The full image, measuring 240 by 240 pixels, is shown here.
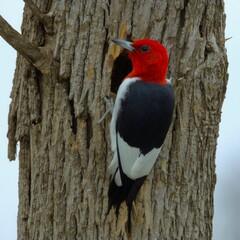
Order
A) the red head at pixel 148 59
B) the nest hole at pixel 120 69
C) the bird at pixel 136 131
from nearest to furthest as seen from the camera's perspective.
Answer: the bird at pixel 136 131 < the red head at pixel 148 59 < the nest hole at pixel 120 69

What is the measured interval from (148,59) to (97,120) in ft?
1.77

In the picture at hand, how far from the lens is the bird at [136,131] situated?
4383 mm

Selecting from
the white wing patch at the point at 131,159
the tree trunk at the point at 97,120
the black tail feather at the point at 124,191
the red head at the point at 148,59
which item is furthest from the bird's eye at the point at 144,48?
the black tail feather at the point at 124,191

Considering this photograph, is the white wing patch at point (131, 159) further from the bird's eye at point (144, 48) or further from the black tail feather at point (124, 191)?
the bird's eye at point (144, 48)

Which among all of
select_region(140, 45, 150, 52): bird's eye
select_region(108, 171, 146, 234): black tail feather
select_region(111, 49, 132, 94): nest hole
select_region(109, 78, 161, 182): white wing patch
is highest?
select_region(140, 45, 150, 52): bird's eye

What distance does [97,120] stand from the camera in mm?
4562

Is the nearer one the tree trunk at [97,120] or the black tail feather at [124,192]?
the black tail feather at [124,192]

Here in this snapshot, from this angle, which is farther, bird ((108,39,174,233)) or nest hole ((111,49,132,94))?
nest hole ((111,49,132,94))

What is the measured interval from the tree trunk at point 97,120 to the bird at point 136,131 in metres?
0.11

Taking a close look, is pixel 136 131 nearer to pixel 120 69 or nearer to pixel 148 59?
pixel 148 59

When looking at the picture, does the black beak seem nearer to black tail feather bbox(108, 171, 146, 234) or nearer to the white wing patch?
the white wing patch

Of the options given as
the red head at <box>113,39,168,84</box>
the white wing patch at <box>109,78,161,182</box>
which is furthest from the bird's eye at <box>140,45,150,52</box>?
the white wing patch at <box>109,78,161,182</box>

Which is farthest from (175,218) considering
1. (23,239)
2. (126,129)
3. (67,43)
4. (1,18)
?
(1,18)

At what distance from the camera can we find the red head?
451 centimetres
